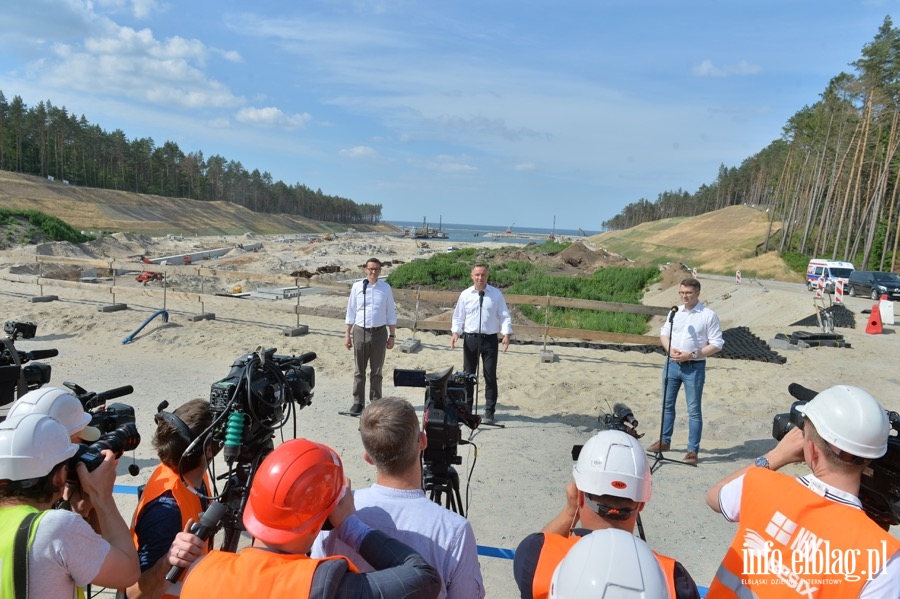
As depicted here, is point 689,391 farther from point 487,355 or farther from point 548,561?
point 548,561

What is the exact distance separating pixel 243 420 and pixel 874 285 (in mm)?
26370

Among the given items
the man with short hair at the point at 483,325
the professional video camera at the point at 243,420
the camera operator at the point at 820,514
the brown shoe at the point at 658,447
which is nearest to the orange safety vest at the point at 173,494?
the professional video camera at the point at 243,420

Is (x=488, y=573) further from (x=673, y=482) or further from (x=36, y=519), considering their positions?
(x=36, y=519)

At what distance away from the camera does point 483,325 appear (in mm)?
6438

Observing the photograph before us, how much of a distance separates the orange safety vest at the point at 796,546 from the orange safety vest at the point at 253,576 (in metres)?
1.26

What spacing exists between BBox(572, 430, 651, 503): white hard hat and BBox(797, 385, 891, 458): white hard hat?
622 mm

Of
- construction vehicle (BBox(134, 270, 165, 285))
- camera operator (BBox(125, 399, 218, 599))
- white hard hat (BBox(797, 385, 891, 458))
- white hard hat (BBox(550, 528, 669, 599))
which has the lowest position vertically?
construction vehicle (BBox(134, 270, 165, 285))

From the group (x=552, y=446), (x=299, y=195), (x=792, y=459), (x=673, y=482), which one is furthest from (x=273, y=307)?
(x=299, y=195)

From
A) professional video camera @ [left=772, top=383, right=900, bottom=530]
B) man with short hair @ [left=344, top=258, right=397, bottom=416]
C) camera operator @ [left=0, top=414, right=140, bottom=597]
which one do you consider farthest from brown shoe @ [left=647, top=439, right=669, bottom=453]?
camera operator @ [left=0, top=414, right=140, bottom=597]

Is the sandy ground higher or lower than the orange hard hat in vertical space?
lower

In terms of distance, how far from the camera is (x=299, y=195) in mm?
127500

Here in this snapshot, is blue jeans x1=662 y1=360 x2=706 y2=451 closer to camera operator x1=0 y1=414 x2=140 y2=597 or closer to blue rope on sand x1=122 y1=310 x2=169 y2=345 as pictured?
camera operator x1=0 y1=414 x2=140 y2=597

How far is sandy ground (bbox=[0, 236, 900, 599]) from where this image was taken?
4543mm

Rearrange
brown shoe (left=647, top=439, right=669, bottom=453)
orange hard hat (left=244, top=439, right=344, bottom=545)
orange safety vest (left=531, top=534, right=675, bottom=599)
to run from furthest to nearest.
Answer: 1. brown shoe (left=647, top=439, right=669, bottom=453)
2. orange safety vest (left=531, top=534, right=675, bottom=599)
3. orange hard hat (left=244, top=439, right=344, bottom=545)
